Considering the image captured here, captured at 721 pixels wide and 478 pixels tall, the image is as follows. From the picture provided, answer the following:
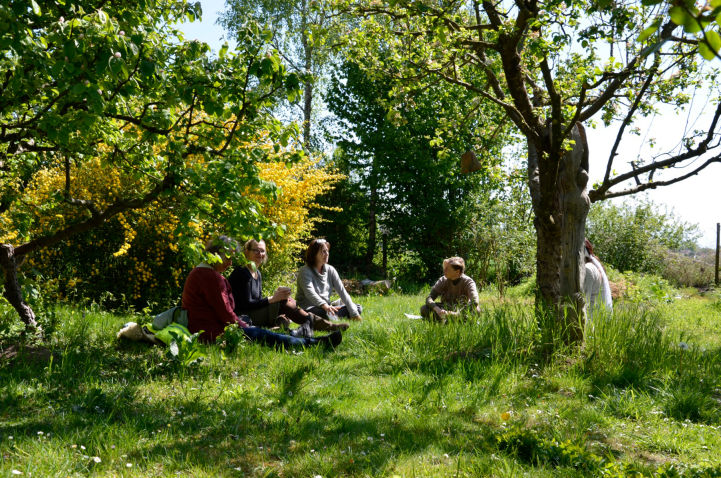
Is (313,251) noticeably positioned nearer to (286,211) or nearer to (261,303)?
(261,303)

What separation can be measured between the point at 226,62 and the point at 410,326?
342 cm

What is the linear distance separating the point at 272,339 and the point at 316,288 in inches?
71.5

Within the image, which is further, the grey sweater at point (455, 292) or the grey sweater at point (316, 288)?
the grey sweater at point (316, 288)

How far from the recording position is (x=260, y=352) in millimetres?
5133

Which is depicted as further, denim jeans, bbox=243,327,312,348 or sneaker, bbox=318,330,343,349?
sneaker, bbox=318,330,343,349

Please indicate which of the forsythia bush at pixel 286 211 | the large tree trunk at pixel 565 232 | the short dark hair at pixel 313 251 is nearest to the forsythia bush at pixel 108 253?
the short dark hair at pixel 313 251

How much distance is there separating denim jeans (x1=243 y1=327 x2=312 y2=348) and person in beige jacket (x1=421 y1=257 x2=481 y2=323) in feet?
6.14

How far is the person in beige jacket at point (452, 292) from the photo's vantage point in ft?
21.9

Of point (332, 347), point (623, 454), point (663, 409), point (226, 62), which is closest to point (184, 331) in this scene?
point (332, 347)

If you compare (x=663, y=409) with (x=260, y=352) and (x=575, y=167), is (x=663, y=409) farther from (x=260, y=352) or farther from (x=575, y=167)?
(x=260, y=352)

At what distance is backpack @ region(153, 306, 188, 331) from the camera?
5082 millimetres

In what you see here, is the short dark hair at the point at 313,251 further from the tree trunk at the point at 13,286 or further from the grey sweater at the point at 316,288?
the tree trunk at the point at 13,286

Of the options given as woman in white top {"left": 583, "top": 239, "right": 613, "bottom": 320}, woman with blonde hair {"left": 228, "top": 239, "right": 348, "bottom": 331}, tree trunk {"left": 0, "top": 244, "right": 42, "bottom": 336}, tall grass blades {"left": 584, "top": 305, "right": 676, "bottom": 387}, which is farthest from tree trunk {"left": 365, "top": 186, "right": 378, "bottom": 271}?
tree trunk {"left": 0, "top": 244, "right": 42, "bottom": 336}

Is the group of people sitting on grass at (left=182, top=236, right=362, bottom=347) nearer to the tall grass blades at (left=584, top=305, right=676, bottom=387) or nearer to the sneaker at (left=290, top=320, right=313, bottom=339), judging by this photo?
the sneaker at (left=290, top=320, right=313, bottom=339)
